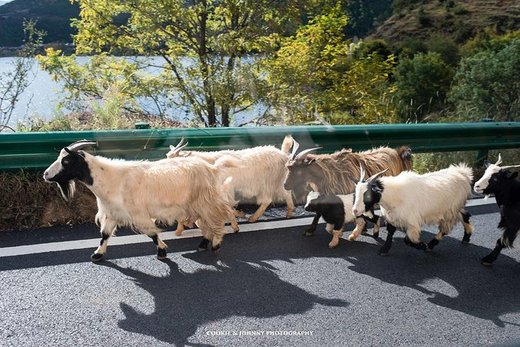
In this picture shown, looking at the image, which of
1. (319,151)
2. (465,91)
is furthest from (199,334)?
(465,91)

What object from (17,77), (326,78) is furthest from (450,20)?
(17,77)

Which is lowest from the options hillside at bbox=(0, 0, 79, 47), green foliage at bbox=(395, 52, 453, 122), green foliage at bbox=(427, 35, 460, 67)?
green foliage at bbox=(395, 52, 453, 122)

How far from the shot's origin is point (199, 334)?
336cm

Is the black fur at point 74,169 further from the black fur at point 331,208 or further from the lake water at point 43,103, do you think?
the lake water at point 43,103

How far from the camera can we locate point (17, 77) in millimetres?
7824

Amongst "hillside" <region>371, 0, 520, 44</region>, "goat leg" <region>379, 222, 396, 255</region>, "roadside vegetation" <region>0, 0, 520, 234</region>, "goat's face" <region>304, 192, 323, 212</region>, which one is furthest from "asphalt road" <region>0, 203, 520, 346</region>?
"hillside" <region>371, 0, 520, 44</region>

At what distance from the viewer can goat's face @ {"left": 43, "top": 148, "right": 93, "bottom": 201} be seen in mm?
4477

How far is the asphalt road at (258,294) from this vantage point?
3377mm

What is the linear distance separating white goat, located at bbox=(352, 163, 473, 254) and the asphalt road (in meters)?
0.25

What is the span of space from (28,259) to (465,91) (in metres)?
35.5

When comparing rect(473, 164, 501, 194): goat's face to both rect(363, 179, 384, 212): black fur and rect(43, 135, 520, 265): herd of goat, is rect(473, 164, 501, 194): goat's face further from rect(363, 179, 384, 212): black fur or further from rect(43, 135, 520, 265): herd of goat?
rect(363, 179, 384, 212): black fur

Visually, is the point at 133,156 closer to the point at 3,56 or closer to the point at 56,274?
the point at 56,274

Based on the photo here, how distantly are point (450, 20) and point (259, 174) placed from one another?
268 ft

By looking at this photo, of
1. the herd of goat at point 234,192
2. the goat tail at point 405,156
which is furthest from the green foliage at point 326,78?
the herd of goat at point 234,192
